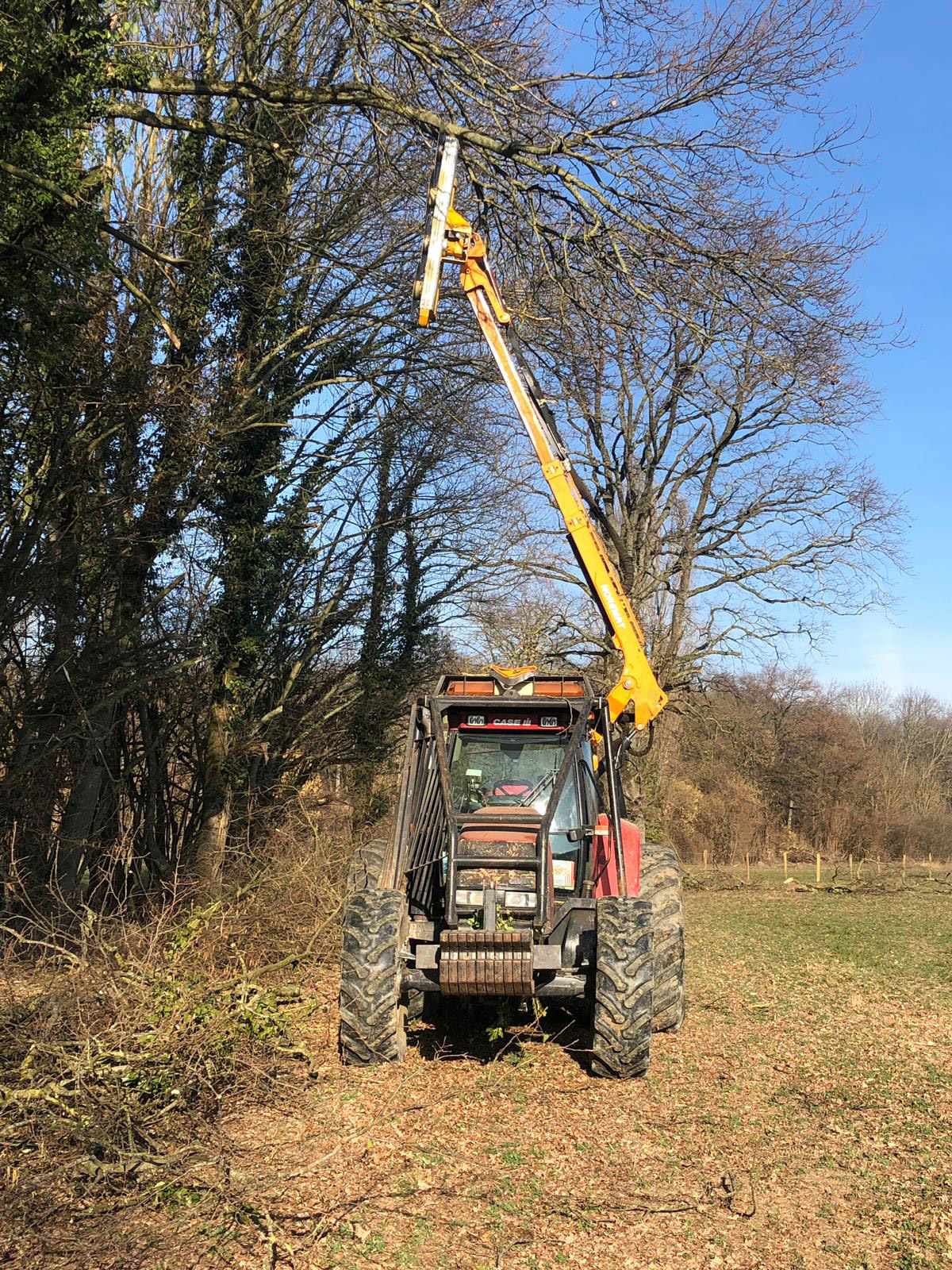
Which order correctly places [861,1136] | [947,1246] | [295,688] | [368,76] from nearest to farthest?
[947,1246] → [861,1136] → [368,76] → [295,688]

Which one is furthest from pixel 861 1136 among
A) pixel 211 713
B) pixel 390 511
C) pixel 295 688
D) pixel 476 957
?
pixel 390 511

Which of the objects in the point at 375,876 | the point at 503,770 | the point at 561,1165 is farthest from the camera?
the point at 503,770

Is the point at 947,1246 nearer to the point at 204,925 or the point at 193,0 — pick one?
the point at 204,925

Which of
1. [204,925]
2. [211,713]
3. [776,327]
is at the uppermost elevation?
[776,327]

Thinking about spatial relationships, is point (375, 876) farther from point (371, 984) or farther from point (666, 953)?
point (666, 953)

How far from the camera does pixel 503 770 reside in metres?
8.21

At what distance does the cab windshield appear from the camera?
318 inches

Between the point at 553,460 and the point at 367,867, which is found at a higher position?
the point at 553,460

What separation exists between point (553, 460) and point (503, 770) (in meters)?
2.90

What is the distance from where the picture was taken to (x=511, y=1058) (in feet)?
25.3

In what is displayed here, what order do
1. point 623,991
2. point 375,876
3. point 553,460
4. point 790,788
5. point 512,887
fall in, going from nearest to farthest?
1. point 623,991
2. point 512,887
3. point 375,876
4. point 553,460
5. point 790,788

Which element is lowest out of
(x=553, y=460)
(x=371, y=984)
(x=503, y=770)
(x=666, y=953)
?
(x=371, y=984)

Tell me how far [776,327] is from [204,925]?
632 centimetres

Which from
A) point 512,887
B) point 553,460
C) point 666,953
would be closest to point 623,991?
point 512,887
